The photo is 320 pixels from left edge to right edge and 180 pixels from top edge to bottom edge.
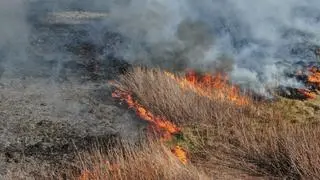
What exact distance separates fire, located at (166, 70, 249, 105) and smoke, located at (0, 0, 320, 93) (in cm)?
36

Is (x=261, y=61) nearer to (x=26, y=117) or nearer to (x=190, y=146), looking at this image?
(x=190, y=146)

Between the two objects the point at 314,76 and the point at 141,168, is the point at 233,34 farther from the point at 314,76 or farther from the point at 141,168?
the point at 141,168

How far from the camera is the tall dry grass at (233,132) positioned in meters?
8.25

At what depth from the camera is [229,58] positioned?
12.8 metres

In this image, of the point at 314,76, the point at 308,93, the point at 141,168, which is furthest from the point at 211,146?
the point at 314,76

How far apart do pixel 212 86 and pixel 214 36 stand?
2.82m

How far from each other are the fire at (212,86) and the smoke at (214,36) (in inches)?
14.1

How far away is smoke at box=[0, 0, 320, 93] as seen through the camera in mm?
12539

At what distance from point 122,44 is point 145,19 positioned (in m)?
1.80

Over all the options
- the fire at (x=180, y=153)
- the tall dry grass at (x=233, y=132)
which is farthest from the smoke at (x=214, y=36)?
the fire at (x=180, y=153)

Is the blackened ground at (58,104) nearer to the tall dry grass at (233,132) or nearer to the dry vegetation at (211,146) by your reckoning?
the dry vegetation at (211,146)

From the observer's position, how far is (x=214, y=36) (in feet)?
45.2

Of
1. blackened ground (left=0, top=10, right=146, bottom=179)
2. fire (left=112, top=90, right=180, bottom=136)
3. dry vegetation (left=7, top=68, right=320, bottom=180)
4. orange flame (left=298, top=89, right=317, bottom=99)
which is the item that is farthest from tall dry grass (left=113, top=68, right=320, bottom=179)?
orange flame (left=298, top=89, right=317, bottom=99)

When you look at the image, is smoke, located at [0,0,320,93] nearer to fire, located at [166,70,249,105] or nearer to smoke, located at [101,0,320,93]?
smoke, located at [101,0,320,93]
